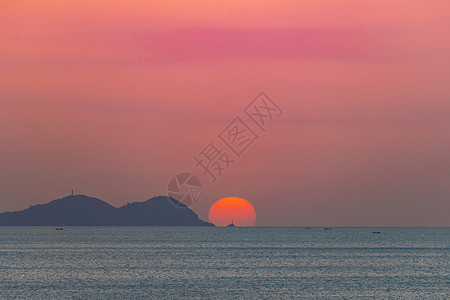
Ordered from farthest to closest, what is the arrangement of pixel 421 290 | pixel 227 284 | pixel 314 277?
1. pixel 314 277
2. pixel 227 284
3. pixel 421 290

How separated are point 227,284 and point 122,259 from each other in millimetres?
62035

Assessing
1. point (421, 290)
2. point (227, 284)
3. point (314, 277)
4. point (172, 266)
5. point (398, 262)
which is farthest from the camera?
point (398, 262)

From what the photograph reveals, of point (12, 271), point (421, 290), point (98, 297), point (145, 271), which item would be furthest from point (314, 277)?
point (12, 271)

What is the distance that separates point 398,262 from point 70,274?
7541 centimetres

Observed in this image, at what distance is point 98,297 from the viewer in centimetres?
8975

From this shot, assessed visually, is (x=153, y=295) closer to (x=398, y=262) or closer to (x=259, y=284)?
Answer: (x=259, y=284)

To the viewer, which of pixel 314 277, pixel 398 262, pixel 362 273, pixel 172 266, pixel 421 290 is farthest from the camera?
pixel 398 262

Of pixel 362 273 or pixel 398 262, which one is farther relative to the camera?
pixel 398 262

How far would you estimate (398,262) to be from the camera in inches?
6211

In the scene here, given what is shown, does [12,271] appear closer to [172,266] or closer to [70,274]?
[70,274]

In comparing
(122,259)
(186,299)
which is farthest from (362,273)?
(122,259)

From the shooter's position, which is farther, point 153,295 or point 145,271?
point 145,271

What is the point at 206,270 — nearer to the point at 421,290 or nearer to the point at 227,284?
the point at 227,284

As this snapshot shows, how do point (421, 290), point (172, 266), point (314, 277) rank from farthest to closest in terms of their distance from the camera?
point (172, 266)
point (314, 277)
point (421, 290)
